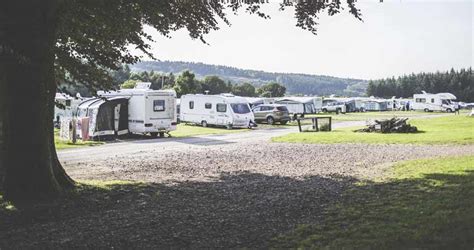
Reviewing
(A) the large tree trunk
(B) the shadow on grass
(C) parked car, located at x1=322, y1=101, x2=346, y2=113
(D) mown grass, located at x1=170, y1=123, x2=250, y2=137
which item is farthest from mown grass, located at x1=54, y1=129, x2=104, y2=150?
(C) parked car, located at x1=322, y1=101, x2=346, y2=113

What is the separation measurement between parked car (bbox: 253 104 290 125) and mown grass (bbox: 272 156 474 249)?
96.8 feet

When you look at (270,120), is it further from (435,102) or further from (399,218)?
(435,102)

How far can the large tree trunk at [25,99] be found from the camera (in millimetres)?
8078

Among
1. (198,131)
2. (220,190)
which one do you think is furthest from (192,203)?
(198,131)

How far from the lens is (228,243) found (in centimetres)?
553

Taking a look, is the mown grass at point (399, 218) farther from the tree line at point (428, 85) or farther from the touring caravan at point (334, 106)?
the tree line at point (428, 85)

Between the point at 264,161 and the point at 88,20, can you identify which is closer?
the point at 88,20

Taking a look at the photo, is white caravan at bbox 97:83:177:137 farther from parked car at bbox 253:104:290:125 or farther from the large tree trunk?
the large tree trunk

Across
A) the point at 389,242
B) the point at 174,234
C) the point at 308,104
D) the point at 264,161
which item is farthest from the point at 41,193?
the point at 308,104

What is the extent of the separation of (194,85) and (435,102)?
41161mm

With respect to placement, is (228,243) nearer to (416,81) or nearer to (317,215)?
(317,215)

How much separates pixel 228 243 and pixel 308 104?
5637 cm

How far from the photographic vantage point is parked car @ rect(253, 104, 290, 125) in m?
39.1

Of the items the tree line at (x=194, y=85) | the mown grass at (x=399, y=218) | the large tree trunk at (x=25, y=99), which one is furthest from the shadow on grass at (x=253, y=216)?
the tree line at (x=194, y=85)
